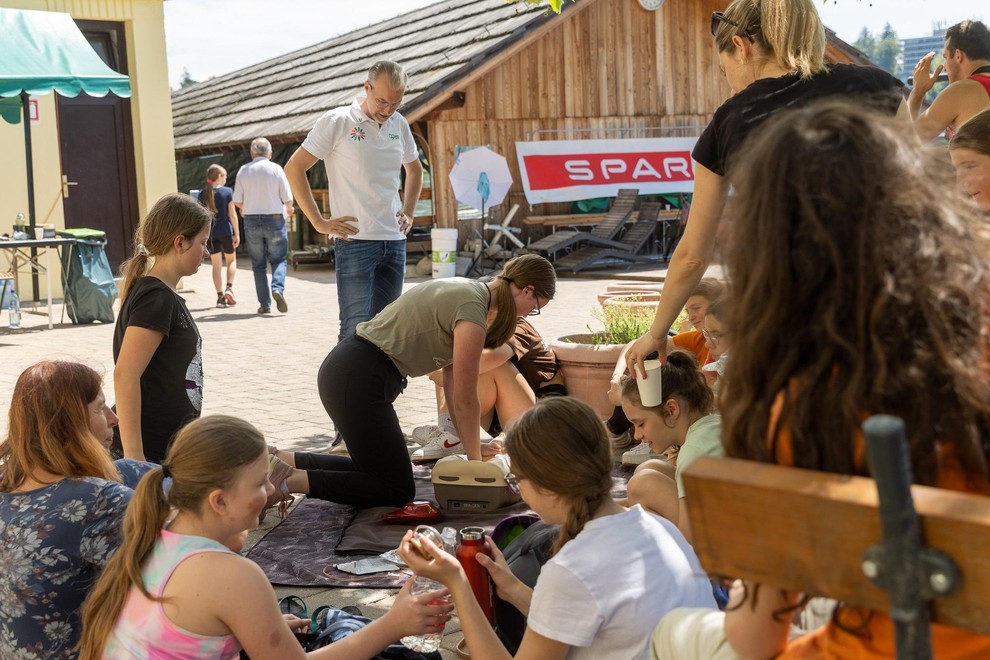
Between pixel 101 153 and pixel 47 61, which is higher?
pixel 47 61

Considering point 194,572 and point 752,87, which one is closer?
point 194,572

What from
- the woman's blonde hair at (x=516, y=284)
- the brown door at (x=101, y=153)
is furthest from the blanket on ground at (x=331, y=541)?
the brown door at (x=101, y=153)

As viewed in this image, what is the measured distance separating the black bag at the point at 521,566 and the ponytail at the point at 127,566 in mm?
1073

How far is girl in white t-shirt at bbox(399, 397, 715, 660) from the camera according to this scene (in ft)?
8.09

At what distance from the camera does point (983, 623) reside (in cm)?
116

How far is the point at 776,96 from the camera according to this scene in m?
3.33

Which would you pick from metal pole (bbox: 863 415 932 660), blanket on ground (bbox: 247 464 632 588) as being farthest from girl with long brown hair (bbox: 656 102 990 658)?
blanket on ground (bbox: 247 464 632 588)

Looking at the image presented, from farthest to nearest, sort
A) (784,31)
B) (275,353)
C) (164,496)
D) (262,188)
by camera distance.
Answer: (262,188) → (275,353) → (784,31) → (164,496)

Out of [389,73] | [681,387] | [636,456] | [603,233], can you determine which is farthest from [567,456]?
[603,233]

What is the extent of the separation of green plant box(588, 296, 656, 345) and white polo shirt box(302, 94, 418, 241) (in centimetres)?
138

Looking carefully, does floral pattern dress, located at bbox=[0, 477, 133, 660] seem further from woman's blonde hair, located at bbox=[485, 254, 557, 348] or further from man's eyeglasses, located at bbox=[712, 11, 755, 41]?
woman's blonde hair, located at bbox=[485, 254, 557, 348]

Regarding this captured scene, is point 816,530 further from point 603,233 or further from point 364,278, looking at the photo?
point 603,233

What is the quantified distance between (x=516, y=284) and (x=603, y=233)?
47.2 ft

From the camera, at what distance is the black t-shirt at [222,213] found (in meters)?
14.1
